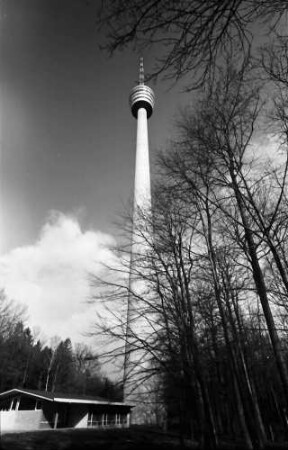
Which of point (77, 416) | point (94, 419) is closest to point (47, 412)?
point (77, 416)

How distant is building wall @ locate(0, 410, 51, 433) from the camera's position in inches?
640

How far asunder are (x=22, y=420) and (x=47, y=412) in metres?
2.31

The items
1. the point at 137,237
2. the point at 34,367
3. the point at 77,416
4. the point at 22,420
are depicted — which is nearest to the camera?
the point at 137,237

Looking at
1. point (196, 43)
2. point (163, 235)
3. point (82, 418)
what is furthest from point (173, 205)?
point (82, 418)

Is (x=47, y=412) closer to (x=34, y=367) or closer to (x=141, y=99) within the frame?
(x=34, y=367)

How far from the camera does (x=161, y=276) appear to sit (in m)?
8.49

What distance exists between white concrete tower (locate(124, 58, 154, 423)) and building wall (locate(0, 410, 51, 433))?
6.58 meters

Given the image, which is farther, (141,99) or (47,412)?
(141,99)

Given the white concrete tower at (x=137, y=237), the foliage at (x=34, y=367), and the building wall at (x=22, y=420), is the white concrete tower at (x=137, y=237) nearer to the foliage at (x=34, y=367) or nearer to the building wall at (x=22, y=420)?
the building wall at (x=22, y=420)

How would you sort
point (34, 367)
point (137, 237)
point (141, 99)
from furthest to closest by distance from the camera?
1. point (141, 99)
2. point (34, 367)
3. point (137, 237)

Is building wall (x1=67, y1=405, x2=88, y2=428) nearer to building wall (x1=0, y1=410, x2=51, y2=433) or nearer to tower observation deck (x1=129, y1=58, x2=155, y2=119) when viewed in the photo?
building wall (x1=0, y1=410, x2=51, y2=433)

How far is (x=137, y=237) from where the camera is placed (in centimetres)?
1121

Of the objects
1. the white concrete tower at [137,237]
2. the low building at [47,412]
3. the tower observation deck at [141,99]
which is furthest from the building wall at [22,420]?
the tower observation deck at [141,99]

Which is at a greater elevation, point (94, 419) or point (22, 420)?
point (22, 420)
